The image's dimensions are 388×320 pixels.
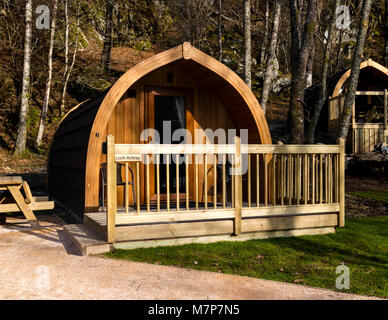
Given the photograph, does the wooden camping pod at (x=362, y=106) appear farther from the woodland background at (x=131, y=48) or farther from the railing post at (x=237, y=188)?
the railing post at (x=237, y=188)

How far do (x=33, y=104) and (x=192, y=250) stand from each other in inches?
573

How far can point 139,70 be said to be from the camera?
6.82m

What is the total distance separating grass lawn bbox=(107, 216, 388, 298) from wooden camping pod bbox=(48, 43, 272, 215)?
2257 millimetres

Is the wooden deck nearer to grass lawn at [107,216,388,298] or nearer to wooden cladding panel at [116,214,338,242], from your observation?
wooden cladding panel at [116,214,338,242]

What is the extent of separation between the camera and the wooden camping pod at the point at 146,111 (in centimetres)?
671

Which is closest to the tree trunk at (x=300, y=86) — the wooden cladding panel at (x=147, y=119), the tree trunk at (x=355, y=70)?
the tree trunk at (x=355, y=70)

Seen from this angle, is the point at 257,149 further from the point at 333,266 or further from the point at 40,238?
the point at 40,238

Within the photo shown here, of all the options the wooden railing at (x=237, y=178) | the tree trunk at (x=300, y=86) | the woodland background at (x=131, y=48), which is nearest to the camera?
the wooden railing at (x=237, y=178)

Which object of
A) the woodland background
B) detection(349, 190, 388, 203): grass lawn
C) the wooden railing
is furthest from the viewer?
the woodland background

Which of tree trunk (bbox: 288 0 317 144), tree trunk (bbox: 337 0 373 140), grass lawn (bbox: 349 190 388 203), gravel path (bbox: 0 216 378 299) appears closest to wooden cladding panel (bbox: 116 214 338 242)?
gravel path (bbox: 0 216 378 299)

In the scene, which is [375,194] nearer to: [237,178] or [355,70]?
[355,70]

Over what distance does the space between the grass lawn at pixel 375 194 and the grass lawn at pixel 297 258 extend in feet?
9.98

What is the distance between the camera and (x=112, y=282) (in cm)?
399

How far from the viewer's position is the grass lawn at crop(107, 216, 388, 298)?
14.3 feet
